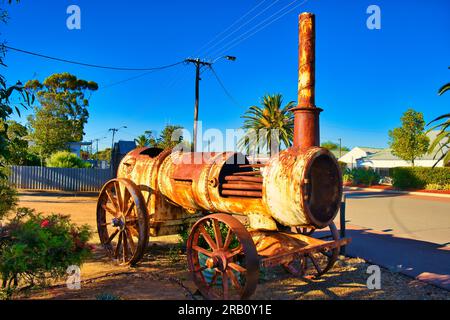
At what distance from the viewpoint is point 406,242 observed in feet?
27.6

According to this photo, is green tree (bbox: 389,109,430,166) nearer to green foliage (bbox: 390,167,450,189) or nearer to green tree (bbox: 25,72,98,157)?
green foliage (bbox: 390,167,450,189)

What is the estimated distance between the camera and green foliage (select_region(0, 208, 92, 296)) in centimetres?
366

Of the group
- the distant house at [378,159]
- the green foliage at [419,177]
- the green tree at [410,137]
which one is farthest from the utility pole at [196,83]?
the distant house at [378,159]

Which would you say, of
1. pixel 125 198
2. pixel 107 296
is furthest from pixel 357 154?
pixel 107 296

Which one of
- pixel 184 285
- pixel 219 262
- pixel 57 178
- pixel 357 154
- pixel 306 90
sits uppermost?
pixel 357 154

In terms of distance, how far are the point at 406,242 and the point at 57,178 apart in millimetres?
18736

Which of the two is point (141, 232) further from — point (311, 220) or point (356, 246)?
point (356, 246)

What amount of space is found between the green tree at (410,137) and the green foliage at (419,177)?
383 inches

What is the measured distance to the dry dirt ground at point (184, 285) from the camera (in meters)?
4.65

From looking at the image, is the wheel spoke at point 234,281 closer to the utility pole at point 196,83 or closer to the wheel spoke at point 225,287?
the wheel spoke at point 225,287

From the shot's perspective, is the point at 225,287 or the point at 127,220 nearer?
the point at 225,287

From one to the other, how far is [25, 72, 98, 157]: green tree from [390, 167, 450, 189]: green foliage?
27.4m

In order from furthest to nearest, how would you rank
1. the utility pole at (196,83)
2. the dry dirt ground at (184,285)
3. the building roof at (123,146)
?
the utility pole at (196,83)
the building roof at (123,146)
the dry dirt ground at (184,285)

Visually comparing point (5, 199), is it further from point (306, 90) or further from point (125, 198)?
point (306, 90)
